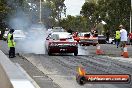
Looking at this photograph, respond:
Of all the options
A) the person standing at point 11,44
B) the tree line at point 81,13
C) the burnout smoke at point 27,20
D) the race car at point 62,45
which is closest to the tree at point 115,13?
the tree line at point 81,13

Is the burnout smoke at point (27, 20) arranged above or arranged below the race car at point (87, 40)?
above

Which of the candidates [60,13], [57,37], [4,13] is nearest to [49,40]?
[57,37]

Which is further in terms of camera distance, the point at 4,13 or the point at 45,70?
the point at 4,13

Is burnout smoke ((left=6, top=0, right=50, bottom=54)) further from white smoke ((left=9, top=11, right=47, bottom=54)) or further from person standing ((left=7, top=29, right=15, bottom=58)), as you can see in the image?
person standing ((left=7, top=29, right=15, bottom=58))

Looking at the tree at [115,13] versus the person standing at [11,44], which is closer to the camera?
the person standing at [11,44]

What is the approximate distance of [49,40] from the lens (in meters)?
29.2

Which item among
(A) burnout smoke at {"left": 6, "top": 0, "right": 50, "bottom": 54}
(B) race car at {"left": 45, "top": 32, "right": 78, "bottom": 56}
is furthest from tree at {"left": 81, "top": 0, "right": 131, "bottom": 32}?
(B) race car at {"left": 45, "top": 32, "right": 78, "bottom": 56}

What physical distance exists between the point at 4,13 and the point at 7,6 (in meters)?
1.70

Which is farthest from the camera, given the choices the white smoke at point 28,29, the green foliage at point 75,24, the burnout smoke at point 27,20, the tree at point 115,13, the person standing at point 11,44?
the green foliage at point 75,24

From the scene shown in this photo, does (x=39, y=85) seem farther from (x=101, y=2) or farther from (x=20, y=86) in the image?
(x=101, y=2)

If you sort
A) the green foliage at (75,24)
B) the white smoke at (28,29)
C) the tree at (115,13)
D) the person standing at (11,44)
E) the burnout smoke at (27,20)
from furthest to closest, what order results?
the green foliage at (75,24), the tree at (115,13), the burnout smoke at (27,20), the white smoke at (28,29), the person standing at (11,44)

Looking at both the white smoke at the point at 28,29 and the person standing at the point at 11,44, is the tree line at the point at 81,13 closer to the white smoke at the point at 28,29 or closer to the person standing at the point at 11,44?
the white smoke at the point at 28,29

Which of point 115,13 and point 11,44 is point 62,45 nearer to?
point 11,44

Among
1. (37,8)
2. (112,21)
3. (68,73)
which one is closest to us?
(68,73)
